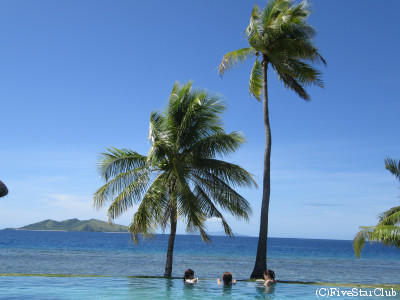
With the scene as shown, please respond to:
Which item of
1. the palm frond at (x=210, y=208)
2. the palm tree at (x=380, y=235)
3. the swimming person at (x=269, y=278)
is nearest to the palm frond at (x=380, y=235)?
the palm tree at (x=380, y=235)

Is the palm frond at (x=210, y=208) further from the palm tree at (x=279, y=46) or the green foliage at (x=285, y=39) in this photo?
the green foliage at (x=285, y=39)

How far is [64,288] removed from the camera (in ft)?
42.0

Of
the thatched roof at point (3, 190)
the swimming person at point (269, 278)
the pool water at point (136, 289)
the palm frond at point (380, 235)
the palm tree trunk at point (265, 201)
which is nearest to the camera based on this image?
the thatched roof at point (3, 190)

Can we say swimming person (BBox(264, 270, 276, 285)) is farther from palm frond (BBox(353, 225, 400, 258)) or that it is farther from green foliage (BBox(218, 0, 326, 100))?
green foliage (BBox(218, 0, 326, 100))

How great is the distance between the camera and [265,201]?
677 inches

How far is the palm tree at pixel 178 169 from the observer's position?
674 inches

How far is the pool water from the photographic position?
11758mm

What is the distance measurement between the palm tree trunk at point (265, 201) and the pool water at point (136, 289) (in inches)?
53.7

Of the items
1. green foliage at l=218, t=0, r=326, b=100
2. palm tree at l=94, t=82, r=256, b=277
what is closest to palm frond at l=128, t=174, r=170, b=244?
palm tree at l=94, t=82, r=256, b=277

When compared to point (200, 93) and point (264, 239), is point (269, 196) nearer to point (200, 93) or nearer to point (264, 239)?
point (264, 239)

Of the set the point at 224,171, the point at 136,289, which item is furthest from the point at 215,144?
the point at 136,289

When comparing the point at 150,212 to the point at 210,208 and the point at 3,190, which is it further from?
the point at 3,190

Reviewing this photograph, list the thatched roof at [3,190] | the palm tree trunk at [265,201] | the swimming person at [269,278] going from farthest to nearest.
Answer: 1. the palm tree trunk at [265,201]
2. the swimming person at [269,278]
3. the thatched roof at [3,190]

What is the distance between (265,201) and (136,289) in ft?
21.5
